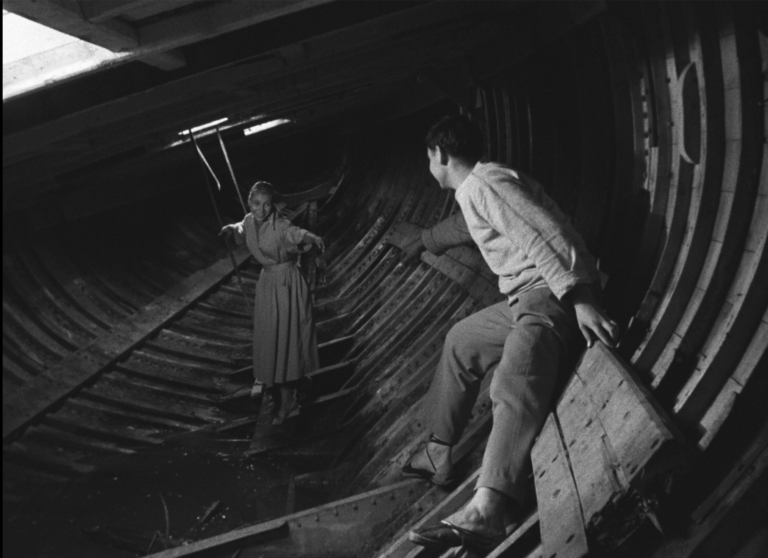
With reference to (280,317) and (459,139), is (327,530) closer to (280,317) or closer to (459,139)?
(459,139)

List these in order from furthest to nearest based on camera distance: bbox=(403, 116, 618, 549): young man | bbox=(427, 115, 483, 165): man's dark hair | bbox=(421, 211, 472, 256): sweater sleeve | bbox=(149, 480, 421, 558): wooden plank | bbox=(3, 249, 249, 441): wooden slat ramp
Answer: bbox=(3, 249, 249, 441): wooden slat ramp
bbox=(421, 211, 472, 256): sweater sleeve
bbox=(149, 480, 421, 558): wooden plank
bbox=(427, 115, 483, 165): man's dark hair
bbox=(403, 116, 618, 549): young man

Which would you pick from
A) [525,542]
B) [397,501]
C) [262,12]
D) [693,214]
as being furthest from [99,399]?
[693,214]

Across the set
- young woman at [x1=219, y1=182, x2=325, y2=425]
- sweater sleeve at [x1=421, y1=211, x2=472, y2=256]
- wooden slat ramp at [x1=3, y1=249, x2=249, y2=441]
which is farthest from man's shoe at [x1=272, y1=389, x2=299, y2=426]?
sweater sleeve at [x1=421, y1=211, x2=472, y2=256]

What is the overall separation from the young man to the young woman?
2363 mm

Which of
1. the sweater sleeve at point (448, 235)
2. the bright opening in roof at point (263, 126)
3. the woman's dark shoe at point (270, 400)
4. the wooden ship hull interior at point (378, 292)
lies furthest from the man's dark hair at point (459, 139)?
the bright opening in roof at point (263, 126)

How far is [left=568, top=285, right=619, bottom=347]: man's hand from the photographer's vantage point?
2668 millimetres

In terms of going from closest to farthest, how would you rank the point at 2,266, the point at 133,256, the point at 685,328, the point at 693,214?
1. the point at 685,328
2. the point at 693,214
3. the point at 2,266
4. the point at 133,256

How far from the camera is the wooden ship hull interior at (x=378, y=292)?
243cm

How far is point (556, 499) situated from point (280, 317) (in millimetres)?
3326

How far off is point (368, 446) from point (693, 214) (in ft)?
7.23

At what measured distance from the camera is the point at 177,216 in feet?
29.3

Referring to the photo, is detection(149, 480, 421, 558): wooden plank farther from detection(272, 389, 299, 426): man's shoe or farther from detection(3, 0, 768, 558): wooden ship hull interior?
detection(272, 389, 299, 426): man's shoe

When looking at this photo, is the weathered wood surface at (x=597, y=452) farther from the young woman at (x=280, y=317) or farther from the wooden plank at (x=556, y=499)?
the young woman at (x=280, y=317)

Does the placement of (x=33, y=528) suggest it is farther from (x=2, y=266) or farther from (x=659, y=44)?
(x=659, y=44)
